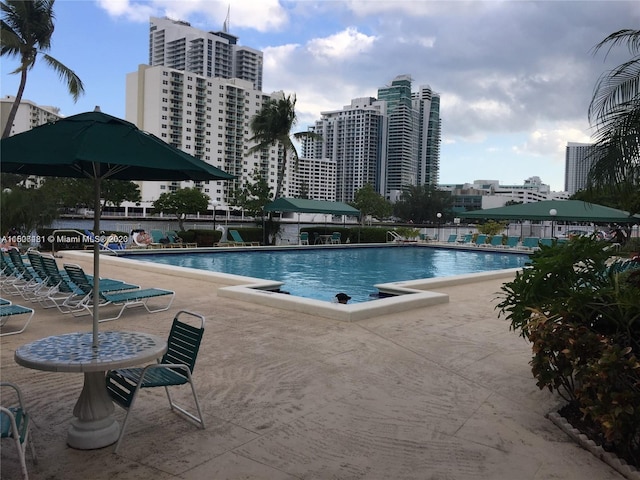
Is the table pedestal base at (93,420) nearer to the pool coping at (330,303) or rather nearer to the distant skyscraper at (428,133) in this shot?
the pool coping at (330,303)

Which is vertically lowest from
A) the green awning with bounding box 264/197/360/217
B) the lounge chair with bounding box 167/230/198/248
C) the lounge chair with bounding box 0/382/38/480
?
the lounge chair with bounding box 0/382/38/480

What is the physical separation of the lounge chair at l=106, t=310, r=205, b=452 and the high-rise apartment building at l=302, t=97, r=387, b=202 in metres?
93.6

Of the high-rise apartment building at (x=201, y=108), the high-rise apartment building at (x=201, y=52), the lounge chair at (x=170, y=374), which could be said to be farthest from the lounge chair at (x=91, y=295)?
the high-rise apartment building at (x=201, y=52)

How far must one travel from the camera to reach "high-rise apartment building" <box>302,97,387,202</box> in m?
98.3

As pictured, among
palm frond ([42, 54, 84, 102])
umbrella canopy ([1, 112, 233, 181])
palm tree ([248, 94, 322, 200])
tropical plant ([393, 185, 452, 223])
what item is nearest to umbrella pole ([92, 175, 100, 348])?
umbrella canopy ([1, 112, 233, 181])

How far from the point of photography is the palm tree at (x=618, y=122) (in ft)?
18.4

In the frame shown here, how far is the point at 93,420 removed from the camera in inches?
130

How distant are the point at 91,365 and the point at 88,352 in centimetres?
33

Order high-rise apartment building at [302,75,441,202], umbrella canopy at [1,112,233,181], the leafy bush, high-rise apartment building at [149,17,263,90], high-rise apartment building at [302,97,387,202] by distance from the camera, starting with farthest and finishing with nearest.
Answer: high-rise apartment building at [149,17,263,90] → high-rise apartment building at [302,75,441,202] → high-rise apartment building at [302,97,387,202] → the leafy bush → umbrella canopy at [1,112,233,181]

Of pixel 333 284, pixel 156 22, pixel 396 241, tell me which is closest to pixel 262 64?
pixel 156 22

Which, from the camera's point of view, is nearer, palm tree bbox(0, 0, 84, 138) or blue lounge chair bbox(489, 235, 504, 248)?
palm tree bbox(0, 0, 84, 138)

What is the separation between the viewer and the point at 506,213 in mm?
21781

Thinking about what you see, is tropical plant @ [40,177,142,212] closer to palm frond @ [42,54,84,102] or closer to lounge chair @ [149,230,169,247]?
palm frond @ [42,54,84,102]

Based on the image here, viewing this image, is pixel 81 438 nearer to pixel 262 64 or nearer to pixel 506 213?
pixel 506 213
